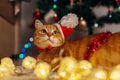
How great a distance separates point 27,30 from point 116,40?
1.94 metres

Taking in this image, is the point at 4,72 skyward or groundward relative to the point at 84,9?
groundward

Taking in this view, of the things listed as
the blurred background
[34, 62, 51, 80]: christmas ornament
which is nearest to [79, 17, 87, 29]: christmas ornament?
the blurred background

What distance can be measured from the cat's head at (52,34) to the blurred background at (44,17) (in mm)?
665

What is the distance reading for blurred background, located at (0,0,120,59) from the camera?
2412 mm

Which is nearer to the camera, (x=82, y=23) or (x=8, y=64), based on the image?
(x=8, y=64)

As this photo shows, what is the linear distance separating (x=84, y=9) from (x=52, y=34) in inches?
41.2

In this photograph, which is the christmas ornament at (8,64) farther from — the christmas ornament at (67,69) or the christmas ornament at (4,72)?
the christmas ornament at (67,69)

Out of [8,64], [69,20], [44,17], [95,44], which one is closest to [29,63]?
[8,64]

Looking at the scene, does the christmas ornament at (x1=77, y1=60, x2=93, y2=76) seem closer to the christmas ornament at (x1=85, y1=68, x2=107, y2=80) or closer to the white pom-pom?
the christmas ornament at (x1=85, y1=68, x2=107, y2=80)

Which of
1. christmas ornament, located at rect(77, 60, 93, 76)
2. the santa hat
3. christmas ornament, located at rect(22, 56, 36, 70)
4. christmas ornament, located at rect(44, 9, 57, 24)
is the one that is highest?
christmas ornament, located at rect(44, 9, 57, 24)

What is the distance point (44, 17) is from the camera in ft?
8.29

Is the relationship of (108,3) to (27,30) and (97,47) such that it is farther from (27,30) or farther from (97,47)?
(97,47)

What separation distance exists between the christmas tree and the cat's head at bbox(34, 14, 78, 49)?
0.98 metres

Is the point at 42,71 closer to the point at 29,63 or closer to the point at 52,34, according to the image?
the point at 29,63
